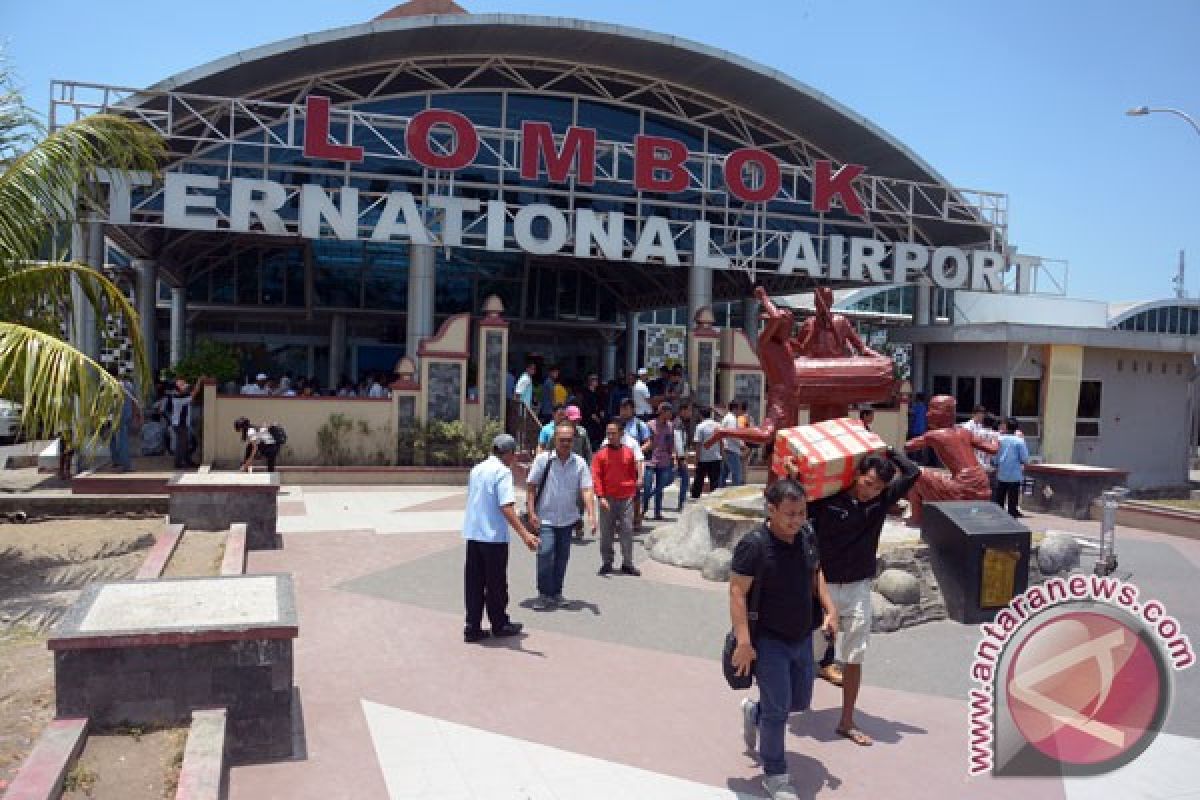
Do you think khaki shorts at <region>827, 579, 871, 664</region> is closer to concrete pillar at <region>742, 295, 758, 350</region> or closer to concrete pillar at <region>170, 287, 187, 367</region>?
concrete pillar at <region>742, 295, 758, 350</region>

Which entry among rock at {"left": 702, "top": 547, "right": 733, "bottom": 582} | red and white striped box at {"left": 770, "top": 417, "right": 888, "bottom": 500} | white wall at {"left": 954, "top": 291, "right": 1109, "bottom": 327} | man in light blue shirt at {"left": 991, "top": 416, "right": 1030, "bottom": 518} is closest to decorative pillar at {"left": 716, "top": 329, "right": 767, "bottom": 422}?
man in light blue shirt at {"left": 991, "top": 416, "right": 1030, "bottom": 518}

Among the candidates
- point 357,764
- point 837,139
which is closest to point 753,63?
point 837,139

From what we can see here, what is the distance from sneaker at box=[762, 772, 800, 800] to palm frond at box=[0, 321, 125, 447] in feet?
19.5

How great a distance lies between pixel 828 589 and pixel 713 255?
677 inches

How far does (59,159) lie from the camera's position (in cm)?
881

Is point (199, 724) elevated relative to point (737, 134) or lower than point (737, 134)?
lower

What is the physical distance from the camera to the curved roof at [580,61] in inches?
760

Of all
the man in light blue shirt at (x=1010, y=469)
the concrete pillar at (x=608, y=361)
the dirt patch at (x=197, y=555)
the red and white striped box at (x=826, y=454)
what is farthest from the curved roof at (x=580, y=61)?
the red and white striped box at (x=826, y=454)

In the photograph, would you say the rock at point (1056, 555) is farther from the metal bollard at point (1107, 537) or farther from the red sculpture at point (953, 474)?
the red sculpture at point (953, 474)

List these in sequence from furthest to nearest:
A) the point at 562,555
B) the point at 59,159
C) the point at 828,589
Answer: the point at 59,159 → the point at 562,555 → the point at 828,589

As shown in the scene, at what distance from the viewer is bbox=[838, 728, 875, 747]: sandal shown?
531 cm

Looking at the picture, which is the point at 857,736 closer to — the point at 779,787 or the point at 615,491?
the point at 779,787

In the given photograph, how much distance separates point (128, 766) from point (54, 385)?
4.12 meters

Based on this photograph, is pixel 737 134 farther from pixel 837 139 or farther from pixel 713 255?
pixel 713 255
